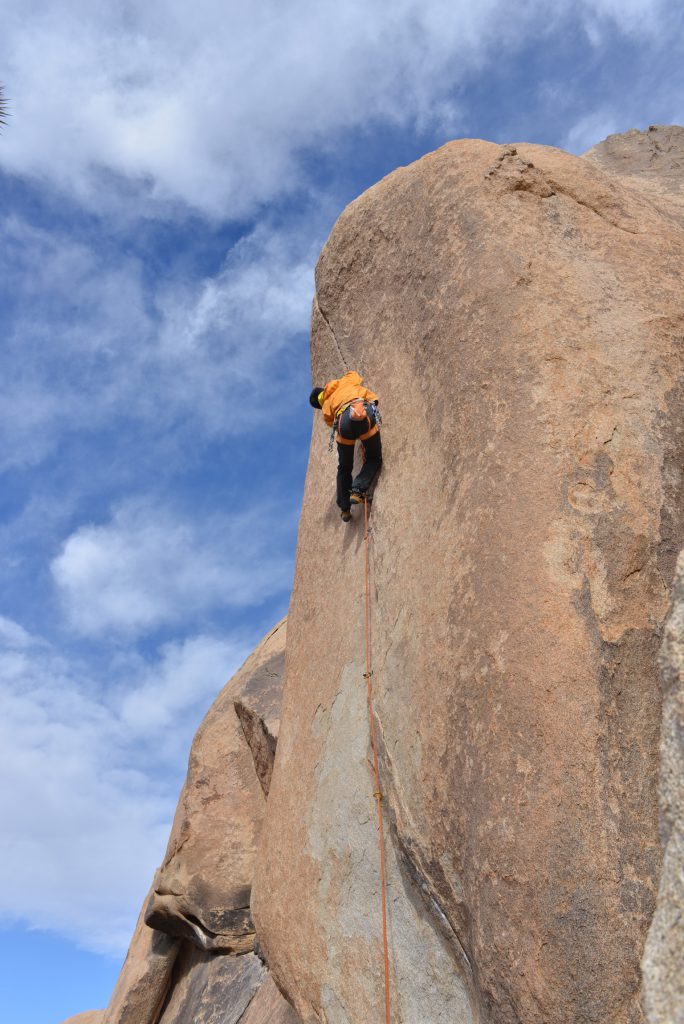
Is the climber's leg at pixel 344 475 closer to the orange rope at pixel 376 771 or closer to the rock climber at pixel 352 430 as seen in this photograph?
the rock climber at pixel 352 430

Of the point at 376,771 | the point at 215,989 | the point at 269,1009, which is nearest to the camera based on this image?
the point at 376,771

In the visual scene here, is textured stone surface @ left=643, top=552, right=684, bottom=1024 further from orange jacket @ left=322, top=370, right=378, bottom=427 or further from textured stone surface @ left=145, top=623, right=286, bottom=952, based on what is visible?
textured stone surface @ left=145, top=623, right=286, bottom=952

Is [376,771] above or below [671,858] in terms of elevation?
above

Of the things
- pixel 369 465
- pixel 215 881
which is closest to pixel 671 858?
pixel 369 465

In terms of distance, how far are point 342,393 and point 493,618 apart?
2.47 metres

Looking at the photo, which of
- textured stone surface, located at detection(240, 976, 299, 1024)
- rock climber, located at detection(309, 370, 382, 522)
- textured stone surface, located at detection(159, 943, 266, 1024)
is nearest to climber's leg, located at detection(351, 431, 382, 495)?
rock climber, located at detection(309, 370, 382, 522)

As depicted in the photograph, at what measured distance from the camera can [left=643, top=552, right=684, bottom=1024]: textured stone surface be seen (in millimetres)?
3230

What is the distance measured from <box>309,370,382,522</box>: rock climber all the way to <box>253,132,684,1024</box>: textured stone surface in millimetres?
141

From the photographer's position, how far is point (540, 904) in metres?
4.16

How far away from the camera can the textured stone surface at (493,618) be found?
4.25 metres

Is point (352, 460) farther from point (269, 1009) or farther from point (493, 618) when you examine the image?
point (269, 1009)

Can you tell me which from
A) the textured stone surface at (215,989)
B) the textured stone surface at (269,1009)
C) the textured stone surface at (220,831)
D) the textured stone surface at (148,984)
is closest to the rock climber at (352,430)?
the textured stone surface at (220,831)

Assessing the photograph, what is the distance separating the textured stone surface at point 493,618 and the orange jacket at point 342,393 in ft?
0.45

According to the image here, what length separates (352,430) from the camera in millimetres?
6434
